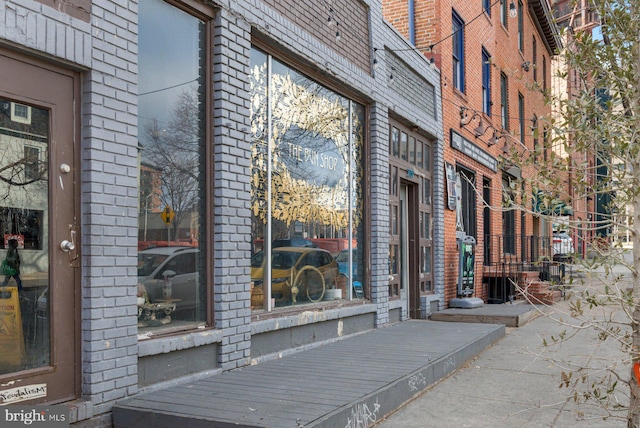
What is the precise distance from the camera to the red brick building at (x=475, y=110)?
12.2 metres

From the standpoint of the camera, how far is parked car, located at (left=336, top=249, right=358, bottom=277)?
8.40 m

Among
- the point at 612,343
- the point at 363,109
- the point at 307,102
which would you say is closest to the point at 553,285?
the point at 307,102

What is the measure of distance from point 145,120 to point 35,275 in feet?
5.34

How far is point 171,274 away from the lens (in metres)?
5.41

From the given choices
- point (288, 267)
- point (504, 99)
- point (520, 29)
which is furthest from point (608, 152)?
point (520, 29)

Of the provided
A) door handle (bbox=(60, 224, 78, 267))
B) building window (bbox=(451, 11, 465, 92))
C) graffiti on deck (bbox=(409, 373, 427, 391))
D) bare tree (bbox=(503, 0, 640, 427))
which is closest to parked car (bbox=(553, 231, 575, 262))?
bare tree (bbox=(503, 0, 640, 427))

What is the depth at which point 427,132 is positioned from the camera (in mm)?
11445

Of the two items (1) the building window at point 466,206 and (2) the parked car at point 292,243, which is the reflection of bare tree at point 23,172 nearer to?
(2) the parked car at point 292,243

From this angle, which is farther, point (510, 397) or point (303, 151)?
point (303, 151)

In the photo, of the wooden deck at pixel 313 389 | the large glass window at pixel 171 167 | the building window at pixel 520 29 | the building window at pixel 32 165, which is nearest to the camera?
the building window at pixel 32 165

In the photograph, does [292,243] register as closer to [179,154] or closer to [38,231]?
[179,154]

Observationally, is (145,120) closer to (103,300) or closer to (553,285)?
(103,300)
